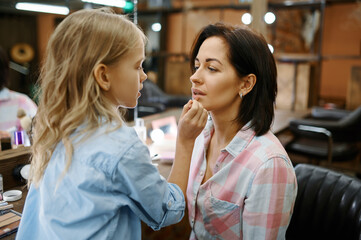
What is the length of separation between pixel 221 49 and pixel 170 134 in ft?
4.28

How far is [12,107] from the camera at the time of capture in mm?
2018

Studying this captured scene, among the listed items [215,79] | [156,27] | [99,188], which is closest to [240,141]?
[215,79]

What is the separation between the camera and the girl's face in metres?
0.87

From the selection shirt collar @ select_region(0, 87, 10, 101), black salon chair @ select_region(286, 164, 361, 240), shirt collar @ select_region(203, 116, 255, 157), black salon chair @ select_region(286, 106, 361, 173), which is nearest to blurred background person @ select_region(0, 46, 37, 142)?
shirt collar @ select_region(0, 87, 10, 101)

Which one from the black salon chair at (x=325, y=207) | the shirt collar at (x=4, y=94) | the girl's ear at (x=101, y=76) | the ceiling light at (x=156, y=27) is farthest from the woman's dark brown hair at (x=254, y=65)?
the ceiling light at (x=156, y=27)

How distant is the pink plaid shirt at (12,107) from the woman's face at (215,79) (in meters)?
1.12

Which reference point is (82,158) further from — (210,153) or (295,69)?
(295,69)

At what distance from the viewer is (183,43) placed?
788 centimetres

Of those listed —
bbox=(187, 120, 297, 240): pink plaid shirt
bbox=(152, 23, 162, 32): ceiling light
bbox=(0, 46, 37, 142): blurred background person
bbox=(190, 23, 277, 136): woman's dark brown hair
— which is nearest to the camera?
bbox=(187, 120, 297, 240): pink plaid shirt

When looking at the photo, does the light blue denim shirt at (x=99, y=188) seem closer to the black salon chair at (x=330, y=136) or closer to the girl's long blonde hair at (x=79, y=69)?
the girl's long blonde hair at (x=79, y=69)

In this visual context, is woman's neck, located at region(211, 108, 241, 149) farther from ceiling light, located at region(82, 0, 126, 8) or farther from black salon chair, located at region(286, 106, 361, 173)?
black salon chair, located at region(286, 106, 361, 173)

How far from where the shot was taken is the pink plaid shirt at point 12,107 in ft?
6.26

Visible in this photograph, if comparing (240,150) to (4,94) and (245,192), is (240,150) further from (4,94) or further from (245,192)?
(4,94)

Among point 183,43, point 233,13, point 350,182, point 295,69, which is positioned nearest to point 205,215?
point 350,182
